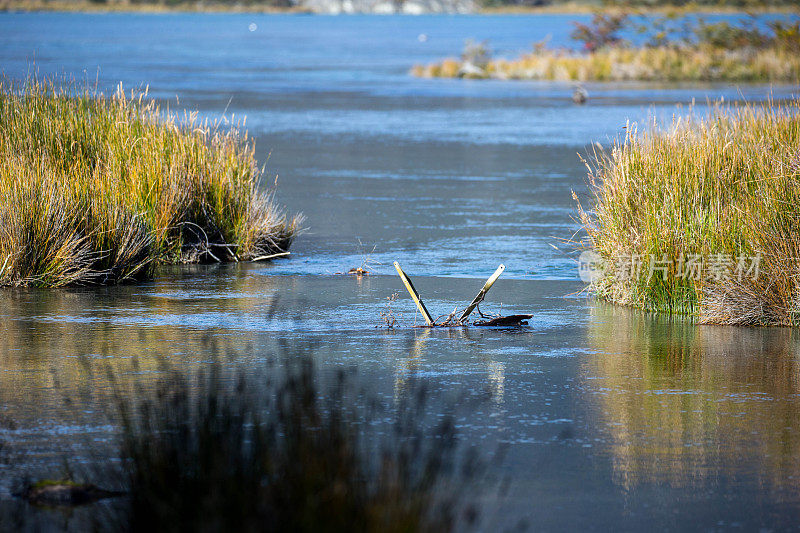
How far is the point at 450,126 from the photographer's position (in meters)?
33.2

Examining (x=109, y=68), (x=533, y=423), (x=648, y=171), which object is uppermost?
(x=109, y=68)

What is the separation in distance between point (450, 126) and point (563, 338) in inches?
951

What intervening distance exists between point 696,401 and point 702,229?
10.8ft

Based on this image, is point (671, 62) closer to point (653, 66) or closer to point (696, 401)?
point (653, 66)

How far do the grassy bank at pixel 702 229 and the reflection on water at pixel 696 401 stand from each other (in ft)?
1.16

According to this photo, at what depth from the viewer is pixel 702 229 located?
412 inches

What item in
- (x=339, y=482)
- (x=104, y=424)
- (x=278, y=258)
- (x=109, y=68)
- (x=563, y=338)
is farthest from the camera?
(x=109, y=68)

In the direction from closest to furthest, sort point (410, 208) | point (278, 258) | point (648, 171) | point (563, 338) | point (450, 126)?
point (563, 338)
point (648, 171)
point (278, 258)
point (410, 208)
point (450, 126)

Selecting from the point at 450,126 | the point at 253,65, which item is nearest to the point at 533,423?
the point at 450,126

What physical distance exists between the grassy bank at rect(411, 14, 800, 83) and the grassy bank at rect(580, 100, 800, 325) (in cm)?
3980

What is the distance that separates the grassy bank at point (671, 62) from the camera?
52.7 meters

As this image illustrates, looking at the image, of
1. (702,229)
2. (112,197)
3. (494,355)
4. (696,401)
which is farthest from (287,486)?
(112,197)

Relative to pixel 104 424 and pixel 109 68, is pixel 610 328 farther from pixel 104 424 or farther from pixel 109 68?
pixel 109 68

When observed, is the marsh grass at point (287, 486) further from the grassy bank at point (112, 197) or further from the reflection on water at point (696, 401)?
the grassy bank at point (112, 197)
